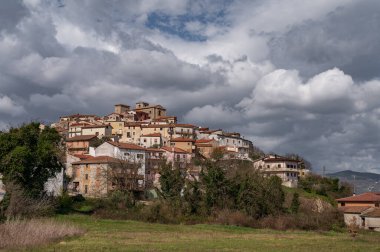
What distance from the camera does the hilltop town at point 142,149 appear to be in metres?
89.9

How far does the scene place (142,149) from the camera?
349 feet

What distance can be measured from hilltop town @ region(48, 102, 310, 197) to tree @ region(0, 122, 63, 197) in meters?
12.6

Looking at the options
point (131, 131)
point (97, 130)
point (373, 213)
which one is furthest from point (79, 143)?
point (373, 213)

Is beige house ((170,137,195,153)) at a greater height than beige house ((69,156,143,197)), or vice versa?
beige house ((170,137,195,153))

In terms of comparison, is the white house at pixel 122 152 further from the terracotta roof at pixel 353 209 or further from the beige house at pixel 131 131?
the beige house at pixel 131 131

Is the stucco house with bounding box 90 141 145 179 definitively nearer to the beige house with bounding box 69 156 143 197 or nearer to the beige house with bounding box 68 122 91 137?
the beige house with bounding box 69 156 143 197

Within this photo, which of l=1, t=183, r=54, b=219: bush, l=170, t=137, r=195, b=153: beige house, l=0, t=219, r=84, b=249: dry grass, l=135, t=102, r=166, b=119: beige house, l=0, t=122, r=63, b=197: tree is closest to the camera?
l=0, t=219, r=84, b=249: dry grass

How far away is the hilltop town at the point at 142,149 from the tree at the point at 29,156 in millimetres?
12607

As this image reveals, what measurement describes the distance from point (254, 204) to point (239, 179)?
5.03 metres

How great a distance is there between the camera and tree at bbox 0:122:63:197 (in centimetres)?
6219

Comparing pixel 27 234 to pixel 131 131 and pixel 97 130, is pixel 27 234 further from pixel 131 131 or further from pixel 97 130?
pixel 131 131

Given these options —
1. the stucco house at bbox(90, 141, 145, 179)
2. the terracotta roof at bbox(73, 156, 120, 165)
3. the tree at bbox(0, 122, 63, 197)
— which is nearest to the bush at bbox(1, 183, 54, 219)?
the tree at bbox(0, 122, 63, 197)

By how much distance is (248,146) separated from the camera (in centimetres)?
16850

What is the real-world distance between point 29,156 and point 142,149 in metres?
43.8
